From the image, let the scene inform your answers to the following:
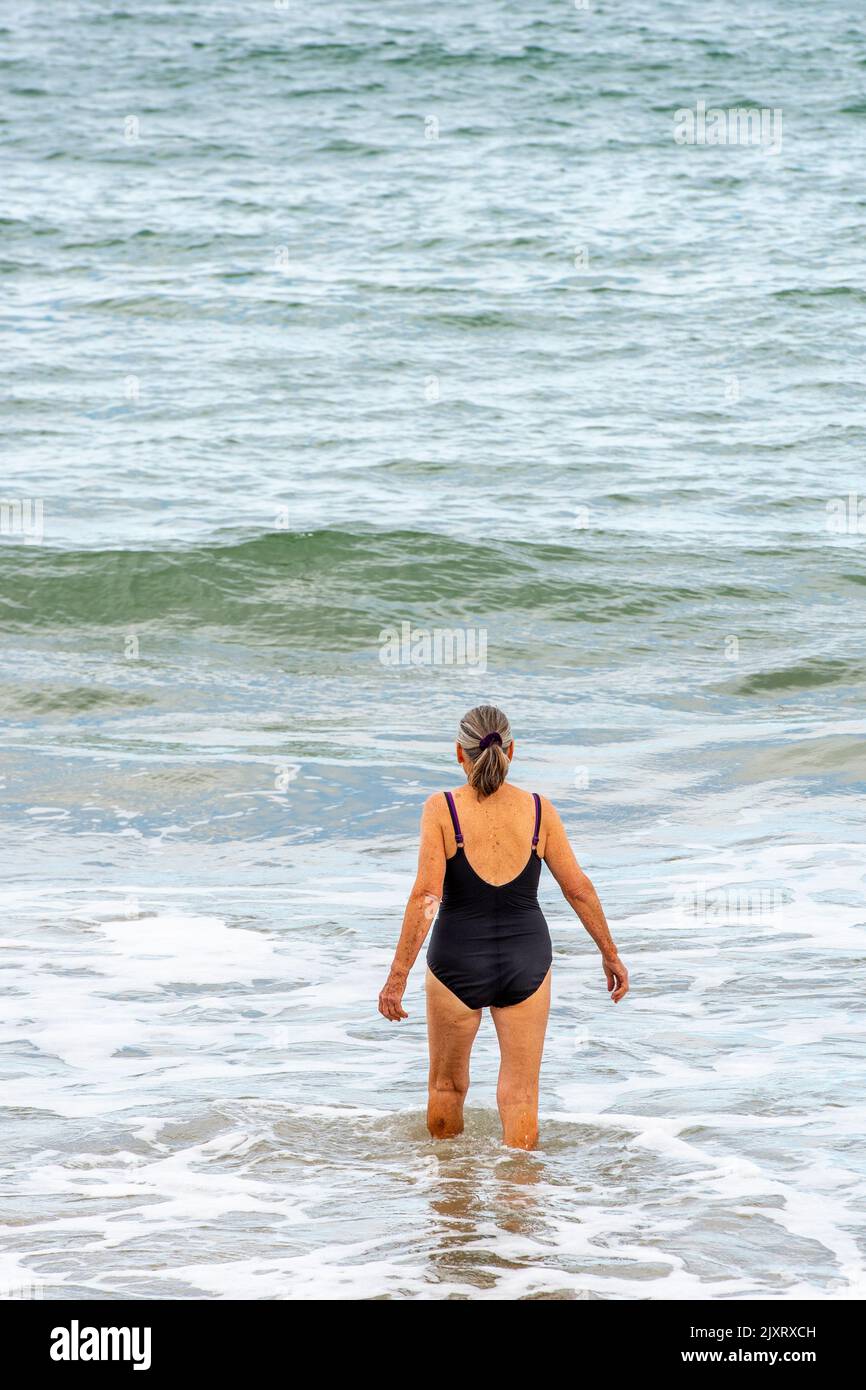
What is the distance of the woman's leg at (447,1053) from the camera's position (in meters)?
6.23

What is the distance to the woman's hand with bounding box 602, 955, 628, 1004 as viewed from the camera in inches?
245

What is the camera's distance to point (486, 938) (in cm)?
620

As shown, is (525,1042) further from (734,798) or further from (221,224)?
(221,224)

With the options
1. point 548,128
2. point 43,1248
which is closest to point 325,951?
point 43,1248

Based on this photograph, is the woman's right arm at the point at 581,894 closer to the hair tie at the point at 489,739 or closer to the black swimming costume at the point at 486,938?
the black swimming costume at the point at 486,938

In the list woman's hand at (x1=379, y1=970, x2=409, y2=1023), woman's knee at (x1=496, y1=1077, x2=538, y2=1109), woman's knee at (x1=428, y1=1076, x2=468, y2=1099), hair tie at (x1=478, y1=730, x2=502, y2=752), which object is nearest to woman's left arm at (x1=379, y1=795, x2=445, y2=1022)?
woman's hand at (x1=379, y1=970, x2=409, y2=1023)

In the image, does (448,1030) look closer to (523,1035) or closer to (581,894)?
(523,1035)

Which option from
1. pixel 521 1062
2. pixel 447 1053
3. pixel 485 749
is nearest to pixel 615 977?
pixel 521 1062

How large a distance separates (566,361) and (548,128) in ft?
36.8

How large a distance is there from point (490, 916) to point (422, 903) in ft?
0.98

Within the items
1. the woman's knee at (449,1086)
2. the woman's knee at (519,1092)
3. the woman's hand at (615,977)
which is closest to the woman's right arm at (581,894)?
the woman's hand at (615,977)

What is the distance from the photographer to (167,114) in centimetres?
3288

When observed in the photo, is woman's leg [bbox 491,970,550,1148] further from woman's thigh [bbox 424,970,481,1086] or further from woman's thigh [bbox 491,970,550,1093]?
woman's thigh [bbox 424,970,481,1086]

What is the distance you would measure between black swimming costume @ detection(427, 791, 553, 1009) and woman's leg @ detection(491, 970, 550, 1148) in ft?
0.21
